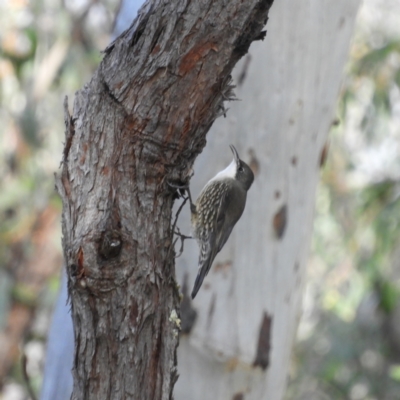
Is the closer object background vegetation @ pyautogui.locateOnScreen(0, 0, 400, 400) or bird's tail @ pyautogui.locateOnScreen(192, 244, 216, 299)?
bird's tail @ pyautogui.locateOnScreen(192, 244, 216, 299)

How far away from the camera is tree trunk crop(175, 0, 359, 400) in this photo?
7.50ft

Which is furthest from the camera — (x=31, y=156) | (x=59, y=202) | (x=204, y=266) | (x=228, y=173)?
(x=31, y=156)

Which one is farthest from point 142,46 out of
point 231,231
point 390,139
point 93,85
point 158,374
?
point 390,139

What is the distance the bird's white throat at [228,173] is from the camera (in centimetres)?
232

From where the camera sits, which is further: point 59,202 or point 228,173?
point 59,202

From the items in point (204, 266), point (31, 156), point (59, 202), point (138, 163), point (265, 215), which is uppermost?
point (31, 156)

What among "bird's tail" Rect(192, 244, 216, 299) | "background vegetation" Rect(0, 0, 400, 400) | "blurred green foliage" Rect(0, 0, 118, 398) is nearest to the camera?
"bird's tail" Rect(192, 244, 216, 299)

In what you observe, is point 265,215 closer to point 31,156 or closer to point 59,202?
point 59,202

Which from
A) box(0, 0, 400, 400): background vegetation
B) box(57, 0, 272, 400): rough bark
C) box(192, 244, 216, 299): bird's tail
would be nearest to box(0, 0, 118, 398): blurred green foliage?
box(0, 0, 400, 400): background vegetation

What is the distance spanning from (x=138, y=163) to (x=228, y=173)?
106cm

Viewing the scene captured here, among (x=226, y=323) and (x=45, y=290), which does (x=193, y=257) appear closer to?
(x=226, y=323)

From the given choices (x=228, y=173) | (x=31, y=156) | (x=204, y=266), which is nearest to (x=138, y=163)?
(x=204, y=266)

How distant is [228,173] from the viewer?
235 cm

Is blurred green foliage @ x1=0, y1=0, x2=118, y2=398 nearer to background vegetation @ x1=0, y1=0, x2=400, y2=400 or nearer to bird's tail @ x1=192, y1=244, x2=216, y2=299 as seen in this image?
background vegetation @ x1=0, y1=0, x2=400, y2=400
